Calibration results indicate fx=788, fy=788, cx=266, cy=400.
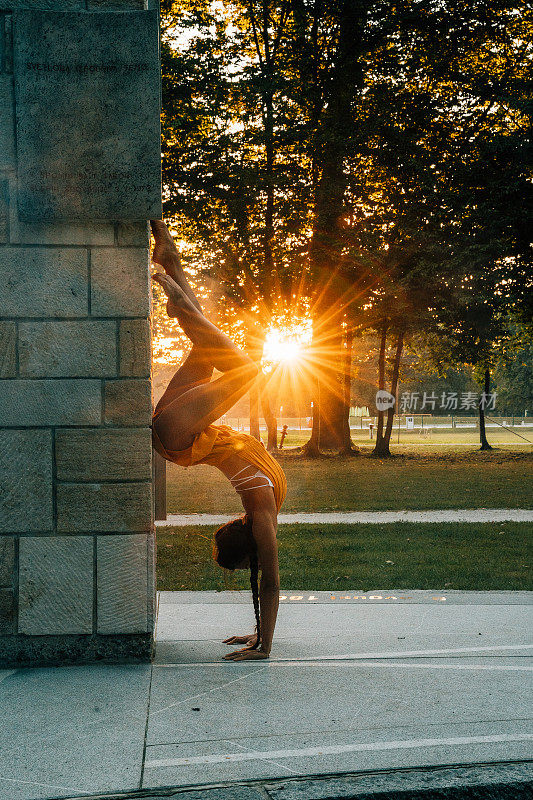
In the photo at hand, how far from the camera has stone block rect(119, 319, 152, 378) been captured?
4.31 meters

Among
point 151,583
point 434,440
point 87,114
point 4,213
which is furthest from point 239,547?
point 434,440

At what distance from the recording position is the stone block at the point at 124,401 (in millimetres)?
4305

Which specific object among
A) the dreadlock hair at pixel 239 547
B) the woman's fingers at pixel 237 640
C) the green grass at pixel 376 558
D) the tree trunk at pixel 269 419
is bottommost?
the tree trunk at pixel 269 419

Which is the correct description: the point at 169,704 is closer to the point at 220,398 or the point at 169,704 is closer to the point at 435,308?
the point at 220,398

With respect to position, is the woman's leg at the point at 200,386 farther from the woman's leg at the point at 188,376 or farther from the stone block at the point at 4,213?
the stone block at the point at 4,213

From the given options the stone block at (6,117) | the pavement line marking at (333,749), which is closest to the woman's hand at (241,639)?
the pavement line marking at (333,749)

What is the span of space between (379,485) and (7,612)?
14517 mm

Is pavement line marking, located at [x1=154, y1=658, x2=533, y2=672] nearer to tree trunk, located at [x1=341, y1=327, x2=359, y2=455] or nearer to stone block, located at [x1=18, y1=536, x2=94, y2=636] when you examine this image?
stone block, located at [x1=18, y1=536, x2=94, y2=636]

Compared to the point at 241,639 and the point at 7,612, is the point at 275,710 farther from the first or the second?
the point at 7,612

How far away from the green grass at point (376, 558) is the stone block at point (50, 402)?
2.39 meters

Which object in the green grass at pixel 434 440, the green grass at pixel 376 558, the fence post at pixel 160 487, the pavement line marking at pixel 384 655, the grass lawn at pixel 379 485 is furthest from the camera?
the green grass at pixel 434 440

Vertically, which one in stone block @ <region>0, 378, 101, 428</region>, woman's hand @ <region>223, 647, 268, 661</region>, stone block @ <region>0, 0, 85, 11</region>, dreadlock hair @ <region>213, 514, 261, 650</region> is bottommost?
woman's hand @ <region>223, 647, 268, 661</region>

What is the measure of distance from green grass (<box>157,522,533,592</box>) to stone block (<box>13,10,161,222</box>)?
317 cm

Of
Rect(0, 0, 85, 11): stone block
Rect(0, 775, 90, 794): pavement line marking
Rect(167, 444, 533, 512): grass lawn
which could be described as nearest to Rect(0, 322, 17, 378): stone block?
Rect(0, 0, 85, 11): stone block
